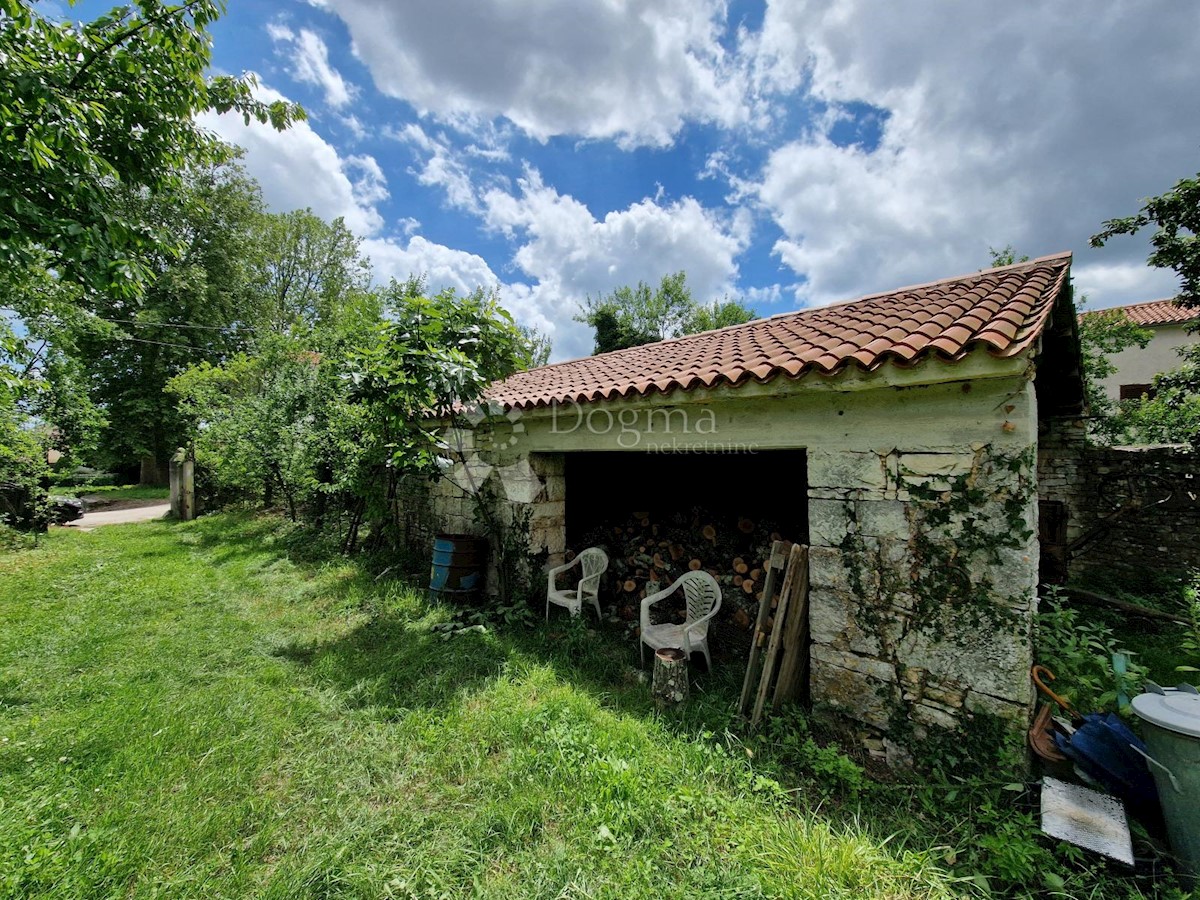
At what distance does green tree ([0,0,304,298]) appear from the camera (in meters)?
2.75

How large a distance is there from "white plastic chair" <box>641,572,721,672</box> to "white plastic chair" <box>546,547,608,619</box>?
856 mm

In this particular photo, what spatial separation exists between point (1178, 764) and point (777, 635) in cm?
174

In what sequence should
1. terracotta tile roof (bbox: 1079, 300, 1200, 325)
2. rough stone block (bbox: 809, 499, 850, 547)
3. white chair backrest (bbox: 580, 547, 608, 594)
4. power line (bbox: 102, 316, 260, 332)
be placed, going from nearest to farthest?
rough stone block (bbox: 809, 499, 850, 547)
white chair backrest (bbox: 580, 547, 608, 594)
terracotta tile roof (bbox: 1079, 300, 1200, 325)
power line (bbox: 102, 316, 260, 332)

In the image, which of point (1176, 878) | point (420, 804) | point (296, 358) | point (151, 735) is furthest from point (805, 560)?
point (296, 358)

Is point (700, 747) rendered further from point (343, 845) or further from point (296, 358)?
point (296, 358)

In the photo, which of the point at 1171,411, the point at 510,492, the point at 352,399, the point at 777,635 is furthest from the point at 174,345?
the point at 1171,411

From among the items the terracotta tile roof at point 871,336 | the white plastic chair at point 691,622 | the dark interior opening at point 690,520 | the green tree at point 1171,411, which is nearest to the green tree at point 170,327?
the dark interior opening at point 690,520

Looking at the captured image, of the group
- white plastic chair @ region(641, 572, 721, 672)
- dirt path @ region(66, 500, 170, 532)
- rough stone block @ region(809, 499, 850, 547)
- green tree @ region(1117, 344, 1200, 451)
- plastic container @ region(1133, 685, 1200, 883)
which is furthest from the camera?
dirt path @ region(66, 500, 170, 532)

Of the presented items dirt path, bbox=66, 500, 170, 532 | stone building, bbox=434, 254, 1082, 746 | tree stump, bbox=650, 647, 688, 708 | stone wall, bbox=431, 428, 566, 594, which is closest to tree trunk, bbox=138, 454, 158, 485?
dirt path, bbox=66, 500, 170, 532

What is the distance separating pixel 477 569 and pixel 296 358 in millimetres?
8840

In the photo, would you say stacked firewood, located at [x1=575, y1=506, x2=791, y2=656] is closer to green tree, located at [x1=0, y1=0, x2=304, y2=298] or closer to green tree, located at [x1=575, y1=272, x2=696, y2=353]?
green tree, located at [x1=0, y1=0, x2=304, y2=298]

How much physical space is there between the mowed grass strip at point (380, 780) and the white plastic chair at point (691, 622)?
38 cm

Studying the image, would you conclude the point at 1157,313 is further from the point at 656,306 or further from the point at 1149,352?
the point at 656,306

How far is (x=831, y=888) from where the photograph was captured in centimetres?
196
